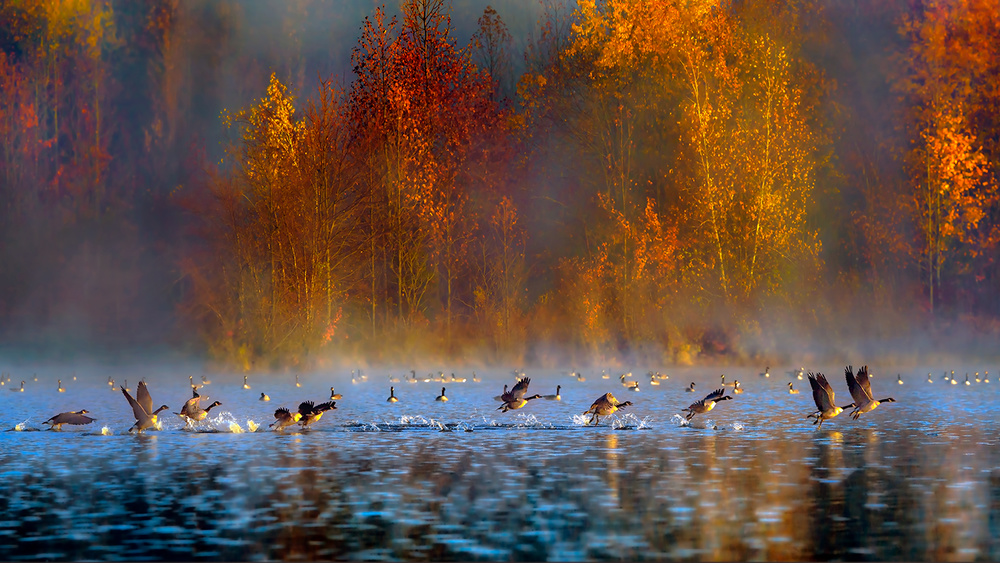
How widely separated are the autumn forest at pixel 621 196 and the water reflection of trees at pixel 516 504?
82.1 feet

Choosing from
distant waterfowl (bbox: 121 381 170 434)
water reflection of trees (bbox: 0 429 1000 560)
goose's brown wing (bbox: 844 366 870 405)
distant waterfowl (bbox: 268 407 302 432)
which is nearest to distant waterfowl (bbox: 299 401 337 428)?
distant waterfowl (bbox: 268 407 302 432)

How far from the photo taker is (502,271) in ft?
164

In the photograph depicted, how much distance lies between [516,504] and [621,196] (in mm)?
36359

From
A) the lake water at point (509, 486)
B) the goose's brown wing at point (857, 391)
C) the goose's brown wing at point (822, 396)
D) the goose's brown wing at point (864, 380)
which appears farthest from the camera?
the goose's brown wing at point (864, 380)

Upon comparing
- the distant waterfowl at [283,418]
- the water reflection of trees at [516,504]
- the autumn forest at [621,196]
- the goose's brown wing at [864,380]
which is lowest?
the water reflection of trees at [516,504]

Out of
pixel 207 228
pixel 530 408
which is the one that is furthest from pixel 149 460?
pixel 207 228

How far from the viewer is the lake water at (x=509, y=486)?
1284cm

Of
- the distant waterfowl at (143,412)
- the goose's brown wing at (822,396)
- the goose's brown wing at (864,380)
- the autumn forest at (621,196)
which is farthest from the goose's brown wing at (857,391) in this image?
the autumn forest at (621,196)

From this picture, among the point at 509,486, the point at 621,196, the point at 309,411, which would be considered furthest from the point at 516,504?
the point at 621,196

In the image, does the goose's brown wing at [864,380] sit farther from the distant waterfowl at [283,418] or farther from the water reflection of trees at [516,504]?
the distant waterfowl at [283,418]

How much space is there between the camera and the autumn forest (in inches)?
1849

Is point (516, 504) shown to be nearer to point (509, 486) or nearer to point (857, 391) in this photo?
point (509, 486)

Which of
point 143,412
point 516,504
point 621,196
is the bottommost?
point 516,504

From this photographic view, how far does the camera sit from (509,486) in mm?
17312
